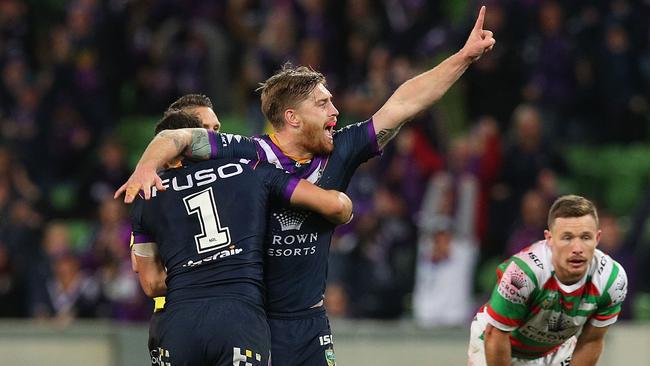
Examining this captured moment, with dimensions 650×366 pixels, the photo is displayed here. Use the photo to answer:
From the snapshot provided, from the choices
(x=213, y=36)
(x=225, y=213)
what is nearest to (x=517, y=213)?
(x=213, y=36)

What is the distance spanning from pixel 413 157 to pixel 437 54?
1642 millimetres

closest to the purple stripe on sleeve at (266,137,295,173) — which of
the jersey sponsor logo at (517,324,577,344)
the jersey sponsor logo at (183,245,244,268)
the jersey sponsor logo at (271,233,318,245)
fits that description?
the jersey sponsor logo at (271,233,318,245)

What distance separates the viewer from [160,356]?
5875 millimetres

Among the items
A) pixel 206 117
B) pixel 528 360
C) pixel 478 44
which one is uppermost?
pixel 478 44

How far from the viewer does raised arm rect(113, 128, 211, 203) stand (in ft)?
18.3

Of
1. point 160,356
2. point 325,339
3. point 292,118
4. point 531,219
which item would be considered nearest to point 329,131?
point 292,118

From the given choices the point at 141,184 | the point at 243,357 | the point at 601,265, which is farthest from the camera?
the point at 601,265

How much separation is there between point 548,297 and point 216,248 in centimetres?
187

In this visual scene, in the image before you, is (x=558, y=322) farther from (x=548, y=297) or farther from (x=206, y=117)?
(x=206, y=117)

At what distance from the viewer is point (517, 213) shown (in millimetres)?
12227

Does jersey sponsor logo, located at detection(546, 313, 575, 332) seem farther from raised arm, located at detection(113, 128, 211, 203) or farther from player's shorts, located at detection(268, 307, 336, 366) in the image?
raised arm, located at detection(113, 128, 211, 203)

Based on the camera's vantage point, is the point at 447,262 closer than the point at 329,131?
No

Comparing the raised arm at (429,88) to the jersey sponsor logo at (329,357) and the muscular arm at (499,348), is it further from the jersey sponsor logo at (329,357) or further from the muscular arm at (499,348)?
the muscular arm at (499,348)

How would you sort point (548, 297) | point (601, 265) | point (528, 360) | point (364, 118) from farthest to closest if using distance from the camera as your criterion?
point (364, 118) → point (528, 360) → point (601, 265) → point (548, 297)
